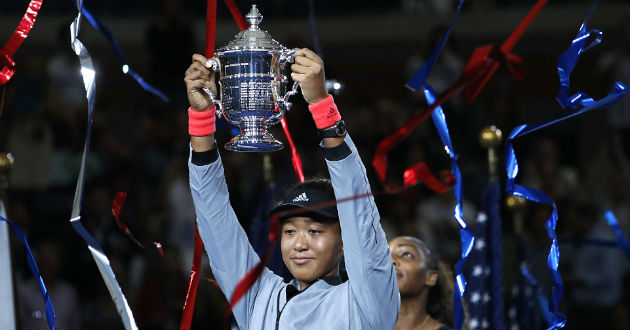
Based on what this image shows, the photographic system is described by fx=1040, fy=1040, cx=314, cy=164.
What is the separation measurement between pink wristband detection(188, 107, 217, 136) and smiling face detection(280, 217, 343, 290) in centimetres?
36

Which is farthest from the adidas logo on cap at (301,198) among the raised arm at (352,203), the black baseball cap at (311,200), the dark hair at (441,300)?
the dark hair at (441,300)

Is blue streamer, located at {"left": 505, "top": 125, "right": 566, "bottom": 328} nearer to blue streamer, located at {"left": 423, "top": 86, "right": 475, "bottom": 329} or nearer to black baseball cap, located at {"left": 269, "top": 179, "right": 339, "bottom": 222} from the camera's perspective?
blue streamer, located at {"left": 423, "top": 86, "right": 475, "bottom": 329}

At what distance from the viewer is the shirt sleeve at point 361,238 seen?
2.68m

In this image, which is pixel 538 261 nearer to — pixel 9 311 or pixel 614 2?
pixel 9 311

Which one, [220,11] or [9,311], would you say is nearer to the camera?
[9,311]

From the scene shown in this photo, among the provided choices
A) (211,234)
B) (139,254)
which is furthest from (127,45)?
(211,234)

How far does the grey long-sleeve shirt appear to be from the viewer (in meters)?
2.69

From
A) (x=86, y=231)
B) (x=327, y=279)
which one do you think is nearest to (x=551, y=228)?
(x=327, y=279)

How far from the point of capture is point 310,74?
2623 millimetres

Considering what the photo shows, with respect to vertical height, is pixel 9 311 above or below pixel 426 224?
below

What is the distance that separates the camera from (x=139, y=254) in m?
6.62

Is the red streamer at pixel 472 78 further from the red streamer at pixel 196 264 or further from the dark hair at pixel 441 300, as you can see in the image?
the dark hair at pixel 441 300

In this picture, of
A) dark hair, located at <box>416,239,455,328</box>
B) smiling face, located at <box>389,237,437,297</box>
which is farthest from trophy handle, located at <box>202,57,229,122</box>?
dark hair, located at <box>416,239,455,328</box>

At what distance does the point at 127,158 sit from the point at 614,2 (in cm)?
440
